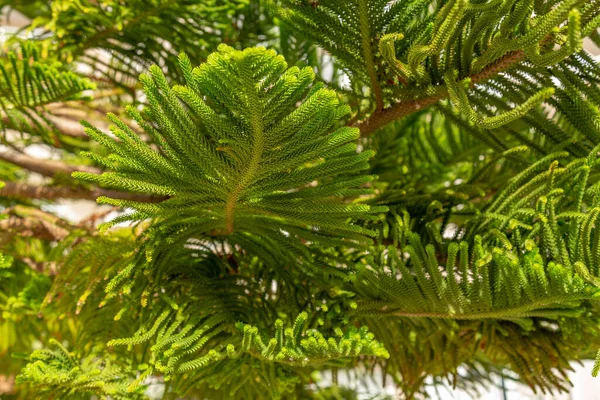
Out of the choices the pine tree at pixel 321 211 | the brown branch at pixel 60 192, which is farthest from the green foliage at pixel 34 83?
the brown branch at pixel 60 192

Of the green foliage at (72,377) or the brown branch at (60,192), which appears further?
the brown branch at (60,192)

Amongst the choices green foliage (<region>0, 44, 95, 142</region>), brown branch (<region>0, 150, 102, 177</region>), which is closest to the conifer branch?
green foliage (<region>0, 44, 95, 142</region>)

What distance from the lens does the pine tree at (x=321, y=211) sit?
262 mm

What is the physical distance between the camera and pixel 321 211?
290 millimetres

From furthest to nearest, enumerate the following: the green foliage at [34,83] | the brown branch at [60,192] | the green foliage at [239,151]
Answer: the brown branch at [60,192], the green foliage at [34,83], the green foliage at [239,151]

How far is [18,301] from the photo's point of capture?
1.35 feet

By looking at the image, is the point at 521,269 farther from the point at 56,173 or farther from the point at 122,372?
the point at 56,173

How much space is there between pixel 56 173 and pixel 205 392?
0.86ft

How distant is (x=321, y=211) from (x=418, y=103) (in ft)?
0.35

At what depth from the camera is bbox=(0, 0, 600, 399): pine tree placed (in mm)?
262

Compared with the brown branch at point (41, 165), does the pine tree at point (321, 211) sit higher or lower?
lower

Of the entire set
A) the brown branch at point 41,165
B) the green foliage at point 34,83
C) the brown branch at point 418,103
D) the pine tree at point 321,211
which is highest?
the brown branch at point 41,165

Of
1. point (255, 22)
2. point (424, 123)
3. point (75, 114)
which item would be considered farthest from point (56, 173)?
point (424, 123)

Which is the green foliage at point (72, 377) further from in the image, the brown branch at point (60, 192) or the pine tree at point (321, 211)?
the brown branch at point (60, 192)
